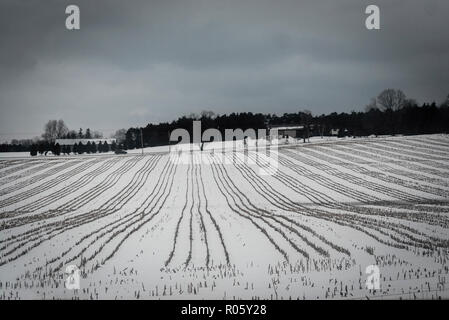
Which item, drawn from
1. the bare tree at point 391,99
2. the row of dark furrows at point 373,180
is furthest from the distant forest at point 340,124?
the row of dark furrows at point 373,180

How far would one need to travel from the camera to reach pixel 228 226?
2609cm

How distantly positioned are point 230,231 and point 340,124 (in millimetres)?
135428

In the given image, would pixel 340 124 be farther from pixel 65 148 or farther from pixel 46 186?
pixel 46 186

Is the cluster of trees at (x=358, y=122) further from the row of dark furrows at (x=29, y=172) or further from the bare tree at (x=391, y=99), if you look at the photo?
the row of dark furrows at (x=29, y=172)

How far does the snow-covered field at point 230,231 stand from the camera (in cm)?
1353

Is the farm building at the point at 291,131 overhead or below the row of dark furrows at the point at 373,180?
overhead

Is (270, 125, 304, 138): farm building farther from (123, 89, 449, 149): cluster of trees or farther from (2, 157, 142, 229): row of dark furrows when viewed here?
(2, 157, 142, 229): row of dark furrows

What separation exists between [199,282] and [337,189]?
1325 inches

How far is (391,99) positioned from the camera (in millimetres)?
146125

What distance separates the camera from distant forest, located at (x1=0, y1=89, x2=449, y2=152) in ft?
357

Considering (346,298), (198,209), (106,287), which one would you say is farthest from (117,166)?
(346,298)

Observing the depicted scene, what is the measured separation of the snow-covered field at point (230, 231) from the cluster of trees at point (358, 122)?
178 feet

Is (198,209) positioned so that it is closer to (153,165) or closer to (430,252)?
A: (430,252)

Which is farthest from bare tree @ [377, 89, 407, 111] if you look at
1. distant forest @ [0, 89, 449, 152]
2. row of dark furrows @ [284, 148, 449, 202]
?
row of dark furrows @ [284, 148, 449, 202]
